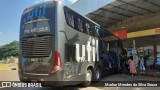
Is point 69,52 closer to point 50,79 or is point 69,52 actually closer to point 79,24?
point 50,79

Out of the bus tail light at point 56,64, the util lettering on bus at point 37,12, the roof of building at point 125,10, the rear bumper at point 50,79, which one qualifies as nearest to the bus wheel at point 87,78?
the rear bumper at point 50,79

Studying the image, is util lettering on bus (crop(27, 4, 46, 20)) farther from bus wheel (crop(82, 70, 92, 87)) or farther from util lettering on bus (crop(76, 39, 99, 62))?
bus wheel (crop(82, 70, 92, 87))

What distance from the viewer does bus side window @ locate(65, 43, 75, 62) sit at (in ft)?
29.1

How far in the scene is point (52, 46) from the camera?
Result: 8.55 m

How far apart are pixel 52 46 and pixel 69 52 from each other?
0.85m

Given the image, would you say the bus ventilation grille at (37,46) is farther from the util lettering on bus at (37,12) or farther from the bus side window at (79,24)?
the bus side window at (79,24)

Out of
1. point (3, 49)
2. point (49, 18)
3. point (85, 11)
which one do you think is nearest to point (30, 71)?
point (49, 18)

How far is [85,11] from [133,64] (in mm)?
7911

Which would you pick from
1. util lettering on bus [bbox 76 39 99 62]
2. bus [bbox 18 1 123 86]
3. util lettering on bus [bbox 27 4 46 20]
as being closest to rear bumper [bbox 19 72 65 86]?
bus [bbox 18 1 123 86]

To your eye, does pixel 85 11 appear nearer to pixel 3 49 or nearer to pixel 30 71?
pixel 30 71

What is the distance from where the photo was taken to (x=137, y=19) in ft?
81.7

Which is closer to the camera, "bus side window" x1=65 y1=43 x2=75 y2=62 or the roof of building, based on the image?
"bus side window" x1=65 y1=43 x2=75 y2=62

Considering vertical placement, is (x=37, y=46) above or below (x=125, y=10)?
below

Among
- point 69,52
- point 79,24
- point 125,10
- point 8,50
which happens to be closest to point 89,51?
point 79,24
